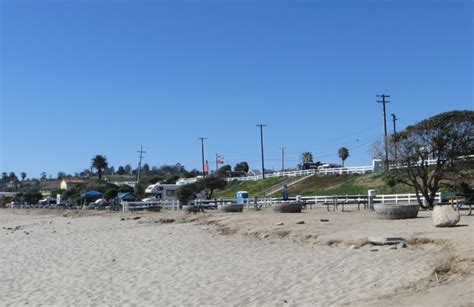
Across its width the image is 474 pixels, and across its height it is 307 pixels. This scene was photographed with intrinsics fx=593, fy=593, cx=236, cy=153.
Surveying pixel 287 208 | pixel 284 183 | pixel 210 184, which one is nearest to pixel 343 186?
pixel 284 183

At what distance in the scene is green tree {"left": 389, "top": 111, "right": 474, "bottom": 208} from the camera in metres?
26.7

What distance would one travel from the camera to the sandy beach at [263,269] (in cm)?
1002

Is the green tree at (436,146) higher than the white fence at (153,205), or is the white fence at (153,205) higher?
the green tree at (436,146)

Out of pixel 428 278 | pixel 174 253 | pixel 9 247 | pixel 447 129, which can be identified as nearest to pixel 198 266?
pixel 174 253

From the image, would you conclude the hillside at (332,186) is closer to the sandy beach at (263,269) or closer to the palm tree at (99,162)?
the sandy beach at (263,269)

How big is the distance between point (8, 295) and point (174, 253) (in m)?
5.71

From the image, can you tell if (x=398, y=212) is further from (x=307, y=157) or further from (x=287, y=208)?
(x=307, y=157)

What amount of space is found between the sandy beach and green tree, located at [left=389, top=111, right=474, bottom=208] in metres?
8.69

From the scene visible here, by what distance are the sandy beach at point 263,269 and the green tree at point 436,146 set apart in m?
8.69

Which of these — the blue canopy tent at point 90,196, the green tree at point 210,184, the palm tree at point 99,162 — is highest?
the palm tree at point 99,162

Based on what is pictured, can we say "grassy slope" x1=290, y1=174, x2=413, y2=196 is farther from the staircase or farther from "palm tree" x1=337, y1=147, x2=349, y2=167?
"palm tree" x1=337, y1=147, x2=349, y2=167

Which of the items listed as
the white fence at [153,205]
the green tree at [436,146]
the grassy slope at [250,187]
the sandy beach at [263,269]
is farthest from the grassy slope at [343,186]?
the sandy beach at [263,269]

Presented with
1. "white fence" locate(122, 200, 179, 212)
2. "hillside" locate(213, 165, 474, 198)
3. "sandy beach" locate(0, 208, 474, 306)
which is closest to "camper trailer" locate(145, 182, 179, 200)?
"hillside" locate(213, 165, 474, 198)

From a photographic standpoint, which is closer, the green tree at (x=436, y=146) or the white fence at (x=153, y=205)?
the green tree at (x=436, y=146)
